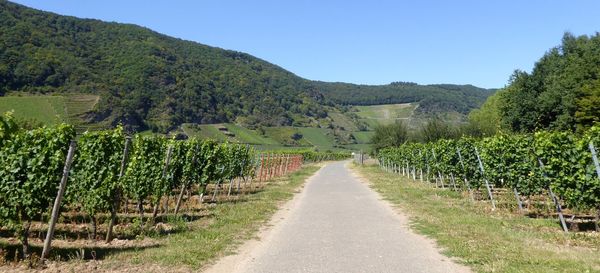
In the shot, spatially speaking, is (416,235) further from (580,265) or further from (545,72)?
(545,72)

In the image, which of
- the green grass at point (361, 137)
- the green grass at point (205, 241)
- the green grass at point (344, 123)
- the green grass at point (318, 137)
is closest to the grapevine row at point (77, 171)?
the green grass at point (205, 241)

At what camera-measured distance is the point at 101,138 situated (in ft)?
31.4

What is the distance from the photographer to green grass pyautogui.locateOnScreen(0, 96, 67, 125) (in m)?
78.8

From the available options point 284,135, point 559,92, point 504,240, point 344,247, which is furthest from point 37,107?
point 504,240

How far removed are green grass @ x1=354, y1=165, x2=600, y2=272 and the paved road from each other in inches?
18.8

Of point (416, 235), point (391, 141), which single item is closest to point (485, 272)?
point (416, 235)

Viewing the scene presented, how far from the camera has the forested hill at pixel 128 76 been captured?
109062 mm

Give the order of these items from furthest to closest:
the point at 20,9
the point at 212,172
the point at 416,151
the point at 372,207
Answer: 1. the point at 20,9
2. the point at 416,151
3. the point at 212,172
4. the point at 372,207

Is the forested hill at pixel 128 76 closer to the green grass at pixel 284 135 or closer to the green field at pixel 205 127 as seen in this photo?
the green field at pixel 205 127

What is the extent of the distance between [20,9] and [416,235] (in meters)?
168

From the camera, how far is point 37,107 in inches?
3378

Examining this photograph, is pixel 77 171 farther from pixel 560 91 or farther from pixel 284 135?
pixel 284 135

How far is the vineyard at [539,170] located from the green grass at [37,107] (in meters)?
74.3

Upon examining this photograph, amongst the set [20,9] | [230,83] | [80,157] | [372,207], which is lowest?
[372,207]
